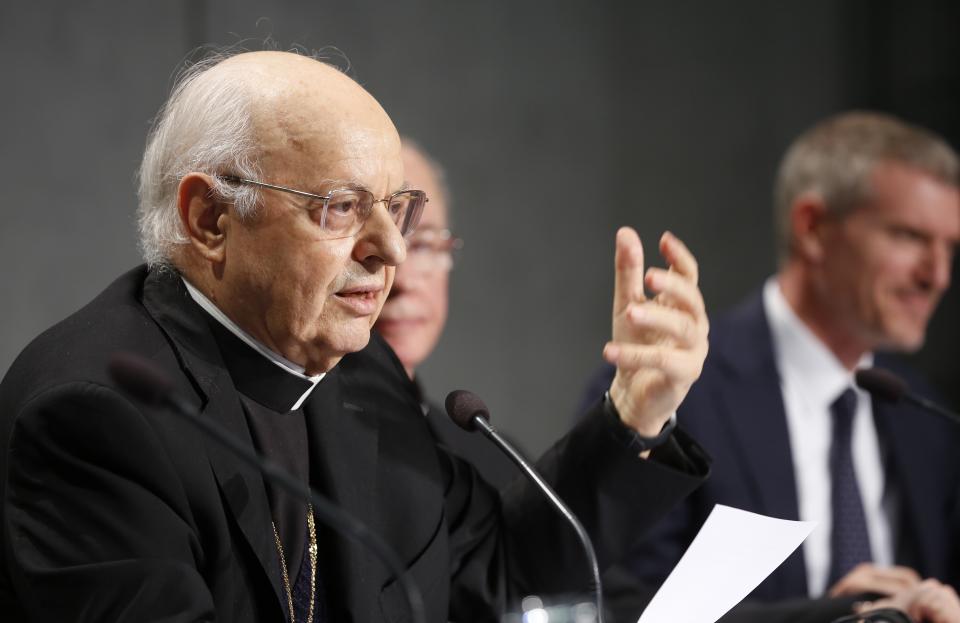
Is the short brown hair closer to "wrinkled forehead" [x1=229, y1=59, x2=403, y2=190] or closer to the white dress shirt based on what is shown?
the white dress shirt

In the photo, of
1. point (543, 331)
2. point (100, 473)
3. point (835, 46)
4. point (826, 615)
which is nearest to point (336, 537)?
point (100, 473)

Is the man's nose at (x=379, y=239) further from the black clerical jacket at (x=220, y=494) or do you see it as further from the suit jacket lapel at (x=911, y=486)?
the suit jacket lapel at (x=911, y=486)

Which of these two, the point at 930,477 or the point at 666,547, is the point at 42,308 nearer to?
the point at 666,547

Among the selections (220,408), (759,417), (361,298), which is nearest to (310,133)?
(361,298)

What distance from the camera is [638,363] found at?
1.75m

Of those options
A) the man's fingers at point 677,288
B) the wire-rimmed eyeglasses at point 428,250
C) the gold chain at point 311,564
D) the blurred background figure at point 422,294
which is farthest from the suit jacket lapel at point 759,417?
the gold chain at point 311,564

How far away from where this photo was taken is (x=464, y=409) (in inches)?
66.6

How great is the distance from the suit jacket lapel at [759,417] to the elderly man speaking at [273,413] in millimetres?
1001

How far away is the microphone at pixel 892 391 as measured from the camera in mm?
2137

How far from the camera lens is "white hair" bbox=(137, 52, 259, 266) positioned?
1614 millimetres

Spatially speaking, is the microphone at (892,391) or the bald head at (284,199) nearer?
the bald head at (284,199)

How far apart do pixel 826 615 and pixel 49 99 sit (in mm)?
2190

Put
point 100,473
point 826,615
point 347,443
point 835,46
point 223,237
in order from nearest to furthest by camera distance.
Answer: point 100,473, point 223,237, point 347,443, point 826,615, point 835,46

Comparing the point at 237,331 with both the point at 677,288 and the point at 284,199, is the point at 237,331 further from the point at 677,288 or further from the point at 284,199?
the point at 677,288
